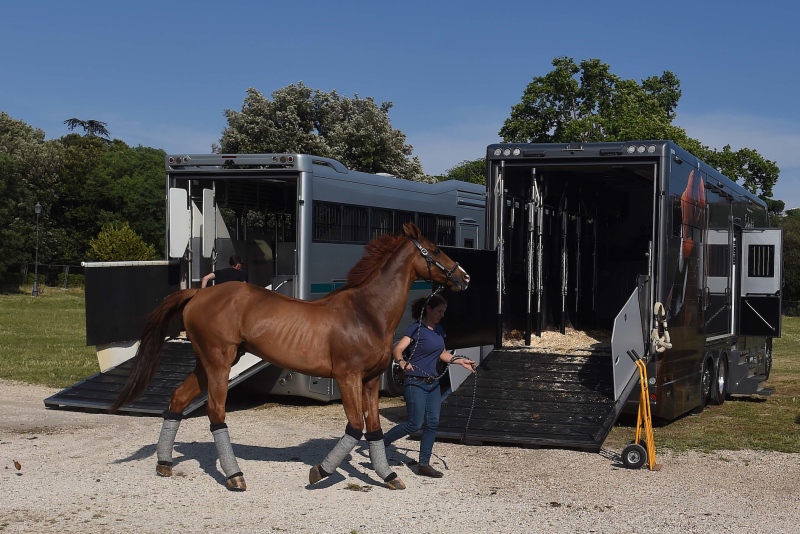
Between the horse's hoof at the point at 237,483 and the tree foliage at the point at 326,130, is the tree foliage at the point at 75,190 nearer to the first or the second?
the tree foliage at the point at 326,130

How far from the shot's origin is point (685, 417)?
13.4 m

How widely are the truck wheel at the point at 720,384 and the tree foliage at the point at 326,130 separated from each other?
2796 centimetres

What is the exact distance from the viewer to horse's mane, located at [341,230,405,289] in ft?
29.7

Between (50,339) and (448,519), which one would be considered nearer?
(448,519)

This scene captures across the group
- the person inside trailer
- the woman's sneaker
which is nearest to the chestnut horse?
→ the woman's sneaker

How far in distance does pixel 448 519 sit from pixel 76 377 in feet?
36.3

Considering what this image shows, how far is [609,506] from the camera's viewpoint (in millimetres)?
8016

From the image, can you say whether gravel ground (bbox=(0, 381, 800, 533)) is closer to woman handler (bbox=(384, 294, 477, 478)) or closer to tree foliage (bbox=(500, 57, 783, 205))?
woman handler (bbox=(384, 294, 477, 478))

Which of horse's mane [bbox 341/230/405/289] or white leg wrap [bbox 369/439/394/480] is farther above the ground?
horse's mane [bbox 341/230/405/289]

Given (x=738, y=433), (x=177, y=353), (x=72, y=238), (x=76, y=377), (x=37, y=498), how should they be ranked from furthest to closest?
(x=72, y=238) → (x=76, y=377) → (x=177, y=353) → (x=738, y=433) → (x=37, y=498)

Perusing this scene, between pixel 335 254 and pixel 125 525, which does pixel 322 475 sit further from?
pixel 335 254

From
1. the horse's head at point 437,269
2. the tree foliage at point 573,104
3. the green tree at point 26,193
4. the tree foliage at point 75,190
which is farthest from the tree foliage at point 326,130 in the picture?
the horse's head at point 437,269

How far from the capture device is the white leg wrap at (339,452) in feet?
27.2

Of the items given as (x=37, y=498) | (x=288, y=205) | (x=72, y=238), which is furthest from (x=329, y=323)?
(x=72, y=238)
